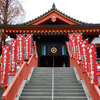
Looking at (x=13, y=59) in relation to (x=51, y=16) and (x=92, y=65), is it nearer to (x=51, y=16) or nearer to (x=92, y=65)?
(x=92, y=65)

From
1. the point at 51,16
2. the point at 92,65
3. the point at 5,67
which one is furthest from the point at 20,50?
the point at 92,65

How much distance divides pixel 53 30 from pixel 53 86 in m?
6.08

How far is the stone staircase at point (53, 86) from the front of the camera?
24.7ft

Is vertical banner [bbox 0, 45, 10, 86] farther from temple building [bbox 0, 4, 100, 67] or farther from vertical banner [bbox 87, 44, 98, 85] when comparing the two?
temple building [bbox 0, 4, 100, 67]

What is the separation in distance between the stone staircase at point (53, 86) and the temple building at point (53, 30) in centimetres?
408

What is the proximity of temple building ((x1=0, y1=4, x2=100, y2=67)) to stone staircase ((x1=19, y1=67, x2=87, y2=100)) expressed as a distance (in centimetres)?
408

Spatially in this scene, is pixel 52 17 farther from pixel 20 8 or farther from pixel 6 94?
pixel 6 94

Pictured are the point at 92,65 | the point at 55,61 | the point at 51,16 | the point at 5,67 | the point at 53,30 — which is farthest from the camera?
the point at 55,61

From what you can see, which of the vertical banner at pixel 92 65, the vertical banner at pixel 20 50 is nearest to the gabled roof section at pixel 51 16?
the vertical banner at pixel 20 50

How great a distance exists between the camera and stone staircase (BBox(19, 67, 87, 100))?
7.54 metres

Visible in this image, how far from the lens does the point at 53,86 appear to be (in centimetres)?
852

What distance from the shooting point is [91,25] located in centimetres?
1291

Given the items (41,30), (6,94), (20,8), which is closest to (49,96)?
(6,94)

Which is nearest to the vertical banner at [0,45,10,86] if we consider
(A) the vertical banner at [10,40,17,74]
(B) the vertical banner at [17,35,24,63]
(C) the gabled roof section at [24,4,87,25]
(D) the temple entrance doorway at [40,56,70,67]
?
(A) the vertical banner at [10,40,17,74]
